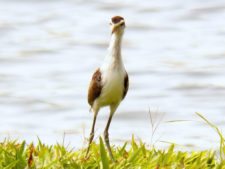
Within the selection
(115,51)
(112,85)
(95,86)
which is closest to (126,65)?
(95,86)

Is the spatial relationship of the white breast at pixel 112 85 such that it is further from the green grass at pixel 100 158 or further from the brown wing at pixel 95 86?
the green grass at pixel 100 158

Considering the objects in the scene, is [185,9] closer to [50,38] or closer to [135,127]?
[50,38]

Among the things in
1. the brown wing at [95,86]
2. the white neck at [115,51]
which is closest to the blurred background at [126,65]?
the brown wing at [95,86]

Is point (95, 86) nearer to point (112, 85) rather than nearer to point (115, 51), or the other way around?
point (112, 85)

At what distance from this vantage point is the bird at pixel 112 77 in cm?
710

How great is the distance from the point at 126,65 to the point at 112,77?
713cm

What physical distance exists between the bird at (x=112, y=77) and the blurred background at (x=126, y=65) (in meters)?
2.60

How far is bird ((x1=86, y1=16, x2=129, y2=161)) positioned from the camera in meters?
7.10

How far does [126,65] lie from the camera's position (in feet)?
46.9

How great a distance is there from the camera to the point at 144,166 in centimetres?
760

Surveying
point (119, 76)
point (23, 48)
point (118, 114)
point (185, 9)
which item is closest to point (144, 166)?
point (119, 76)

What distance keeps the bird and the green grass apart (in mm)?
308

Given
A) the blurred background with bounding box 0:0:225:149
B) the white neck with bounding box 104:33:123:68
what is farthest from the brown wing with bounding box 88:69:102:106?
the blurred background with bounding box 0:0:225:149

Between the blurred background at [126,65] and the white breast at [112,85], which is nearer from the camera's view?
the white breast at [112,85]
